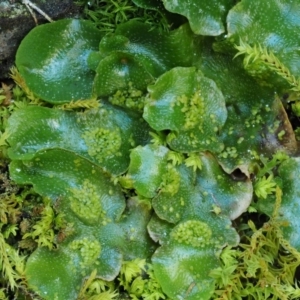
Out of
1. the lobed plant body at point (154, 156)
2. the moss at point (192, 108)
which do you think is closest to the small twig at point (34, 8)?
the lobed plant body at point (154, 156)

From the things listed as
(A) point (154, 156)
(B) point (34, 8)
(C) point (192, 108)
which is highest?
(B) point (34, 8)

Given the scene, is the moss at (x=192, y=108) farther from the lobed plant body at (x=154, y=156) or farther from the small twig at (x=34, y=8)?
the small twig at (x=34, y=8)

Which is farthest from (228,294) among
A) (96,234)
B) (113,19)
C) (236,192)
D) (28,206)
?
(113,19)

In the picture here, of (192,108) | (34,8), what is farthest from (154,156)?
(34,8)

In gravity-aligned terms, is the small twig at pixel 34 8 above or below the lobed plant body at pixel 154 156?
above

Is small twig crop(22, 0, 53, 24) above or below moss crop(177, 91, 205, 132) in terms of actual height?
above

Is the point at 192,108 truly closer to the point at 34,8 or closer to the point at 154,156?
the point at 154,156

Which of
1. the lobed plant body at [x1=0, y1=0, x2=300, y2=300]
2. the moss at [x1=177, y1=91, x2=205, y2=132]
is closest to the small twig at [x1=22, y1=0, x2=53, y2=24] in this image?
the lobed plant body at [x1=0, y1=0, x2=300, y2=300]

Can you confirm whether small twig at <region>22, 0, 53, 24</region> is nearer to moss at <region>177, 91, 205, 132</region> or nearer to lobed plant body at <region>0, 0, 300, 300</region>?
lobed plant body at <region>0, 0, 300, 300</region>
